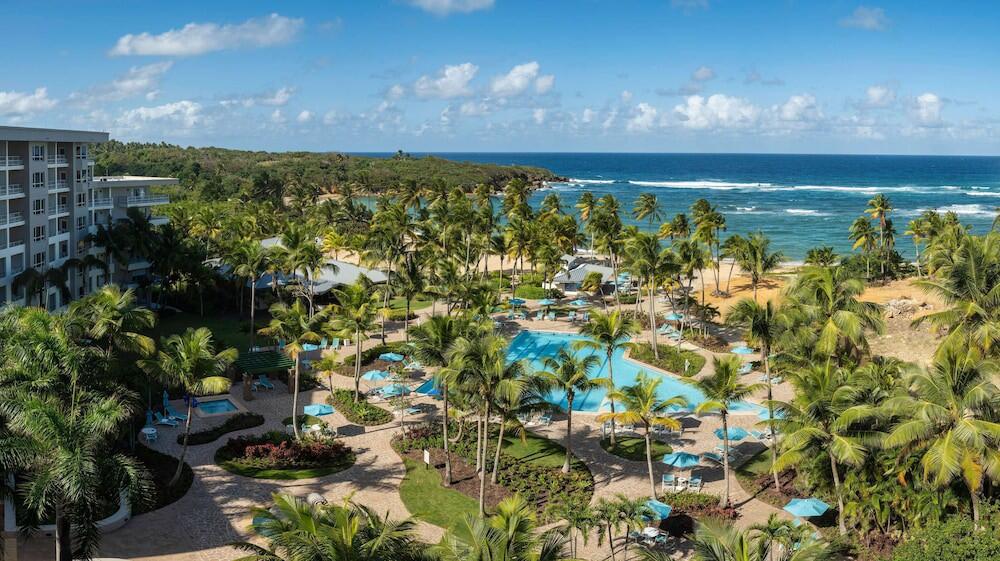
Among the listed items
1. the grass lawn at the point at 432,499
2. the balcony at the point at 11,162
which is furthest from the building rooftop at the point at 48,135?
the grass lawn at the point at 432,499

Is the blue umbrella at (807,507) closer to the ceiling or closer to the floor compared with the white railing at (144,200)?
closer to the floor

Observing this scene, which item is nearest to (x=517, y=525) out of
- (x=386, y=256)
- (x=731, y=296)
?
(x=386, y=256)

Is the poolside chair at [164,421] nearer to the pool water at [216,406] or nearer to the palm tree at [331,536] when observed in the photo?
the pool water at [216,406]

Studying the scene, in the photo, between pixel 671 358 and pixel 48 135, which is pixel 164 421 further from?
pixel 671 358

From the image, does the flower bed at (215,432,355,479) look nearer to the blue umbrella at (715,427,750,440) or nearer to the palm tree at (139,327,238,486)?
the palm tree at (139,327,238,486)

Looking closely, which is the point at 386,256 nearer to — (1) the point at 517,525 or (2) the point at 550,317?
(2) the point at 550,317

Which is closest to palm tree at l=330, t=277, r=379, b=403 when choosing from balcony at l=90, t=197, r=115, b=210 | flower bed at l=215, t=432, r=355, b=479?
flower bed at l=215, t=432, r=355, b=479

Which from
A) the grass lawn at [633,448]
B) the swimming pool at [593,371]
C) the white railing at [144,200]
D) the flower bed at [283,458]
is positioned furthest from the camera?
the white railing at [144,200]
